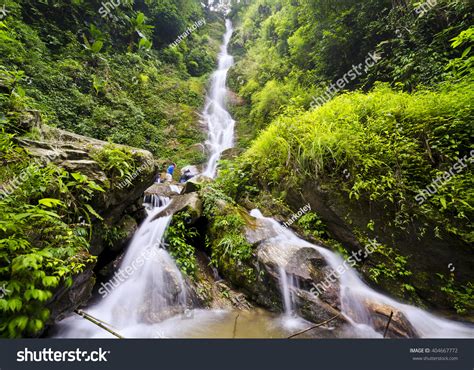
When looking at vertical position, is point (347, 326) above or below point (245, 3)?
below

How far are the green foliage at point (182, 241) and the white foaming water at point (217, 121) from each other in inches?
208

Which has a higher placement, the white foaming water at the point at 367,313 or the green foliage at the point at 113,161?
the green foliage at the point at 113,161

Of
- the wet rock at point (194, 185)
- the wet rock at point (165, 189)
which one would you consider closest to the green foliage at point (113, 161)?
the wet rock at point (194, 185)

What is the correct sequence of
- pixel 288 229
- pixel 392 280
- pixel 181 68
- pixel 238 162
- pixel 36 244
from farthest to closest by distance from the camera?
pixel 181 68 → pixel 238 162 → pixel 288 229 → pixel 392 280 → pixel 36 244

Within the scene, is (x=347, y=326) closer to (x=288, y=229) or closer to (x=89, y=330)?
(x=288, y=229)

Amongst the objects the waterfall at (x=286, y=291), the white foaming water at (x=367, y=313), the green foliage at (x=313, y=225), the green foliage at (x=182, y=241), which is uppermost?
the green foliage at (x=313, y=225)

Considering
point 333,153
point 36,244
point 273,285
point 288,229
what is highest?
point 333,153

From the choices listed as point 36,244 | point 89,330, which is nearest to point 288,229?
point 89,330

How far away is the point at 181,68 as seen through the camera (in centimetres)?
1877

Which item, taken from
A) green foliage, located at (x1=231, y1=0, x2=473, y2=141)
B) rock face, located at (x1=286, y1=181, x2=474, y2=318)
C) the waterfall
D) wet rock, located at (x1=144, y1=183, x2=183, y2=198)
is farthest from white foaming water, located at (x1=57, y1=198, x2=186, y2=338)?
green foliage, located at (x1=231, y1=0, x2=473, y2=141)

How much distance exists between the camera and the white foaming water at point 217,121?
1269 cm

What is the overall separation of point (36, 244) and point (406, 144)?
5916 millimetres

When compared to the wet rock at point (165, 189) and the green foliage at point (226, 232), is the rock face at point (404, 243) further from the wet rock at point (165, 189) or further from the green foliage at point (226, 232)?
the wet rock at point (165, 189)

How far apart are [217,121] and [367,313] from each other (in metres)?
13.3
